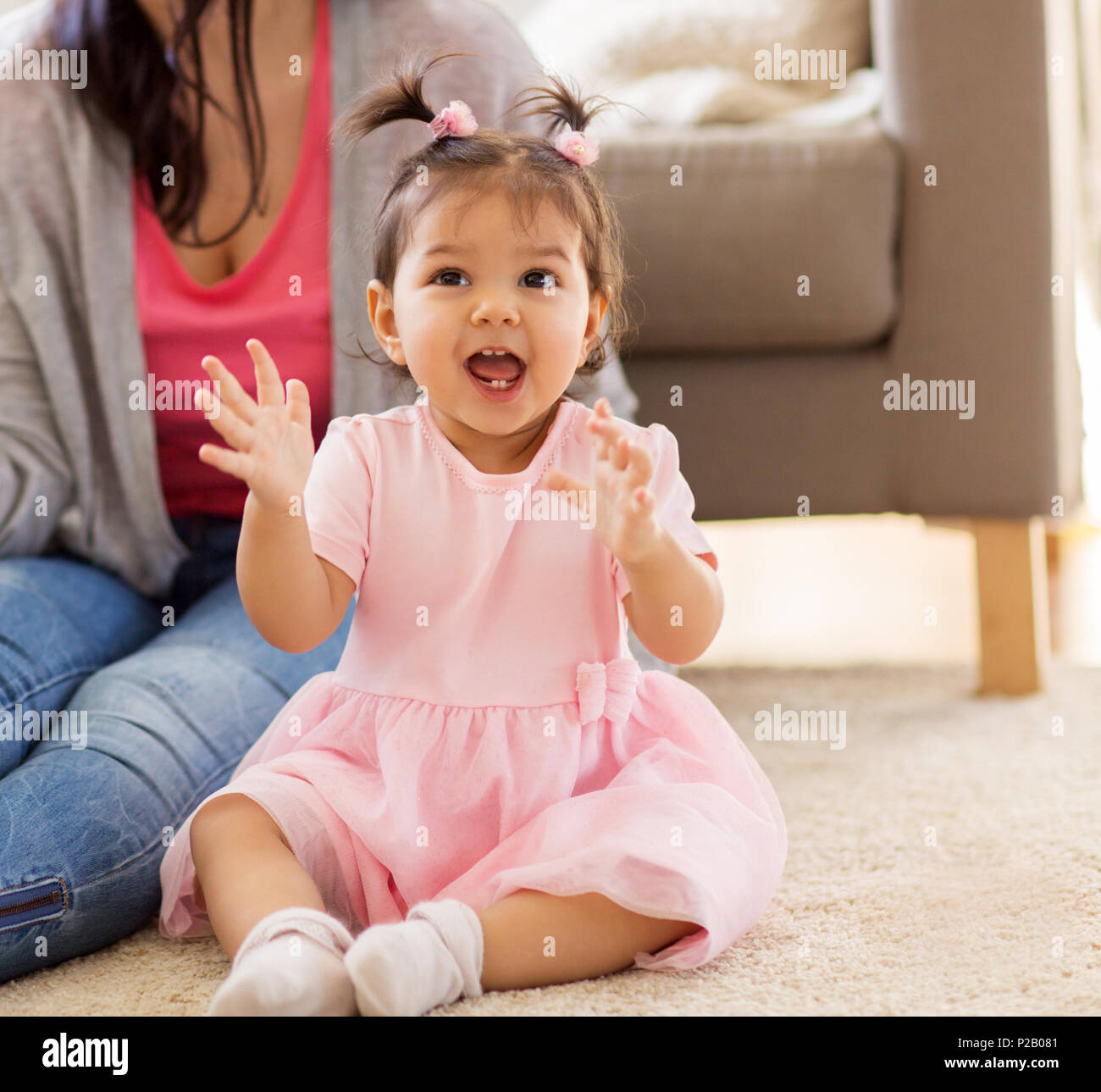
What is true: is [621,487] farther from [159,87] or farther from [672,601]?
[159,87]

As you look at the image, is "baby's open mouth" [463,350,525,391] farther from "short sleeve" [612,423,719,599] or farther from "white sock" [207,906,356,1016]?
"white sock" [207,906,356,1016]

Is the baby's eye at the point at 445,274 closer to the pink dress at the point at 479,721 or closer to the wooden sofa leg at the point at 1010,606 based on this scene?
the pink dress at the point at 479,721

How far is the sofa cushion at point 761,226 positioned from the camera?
120cm

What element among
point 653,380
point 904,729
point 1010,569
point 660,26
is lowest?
point 904,729

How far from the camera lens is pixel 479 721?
2.40 ft

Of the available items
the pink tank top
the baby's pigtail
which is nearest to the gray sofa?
the pink tank top

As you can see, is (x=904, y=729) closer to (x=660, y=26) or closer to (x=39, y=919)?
(x=39, y=919)

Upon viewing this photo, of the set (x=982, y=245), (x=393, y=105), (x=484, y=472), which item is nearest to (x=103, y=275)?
(x=393, y=105)

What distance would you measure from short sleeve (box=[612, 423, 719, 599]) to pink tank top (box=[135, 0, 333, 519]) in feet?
1.36

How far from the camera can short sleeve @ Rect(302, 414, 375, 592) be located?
29.2 inches

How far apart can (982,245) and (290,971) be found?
99 centimetres

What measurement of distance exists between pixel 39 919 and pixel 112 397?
53 centimetres

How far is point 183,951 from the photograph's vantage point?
722mm
